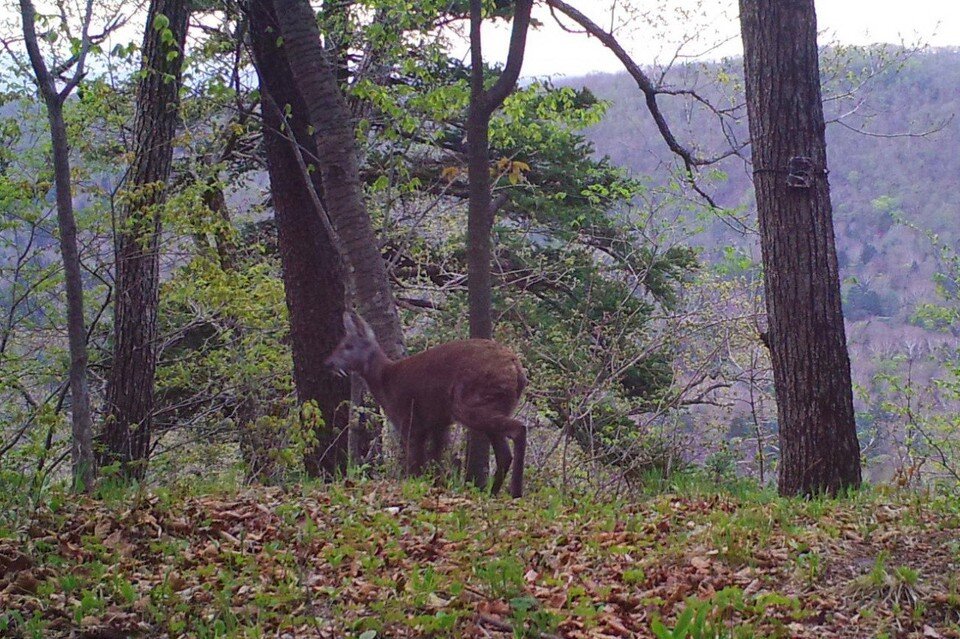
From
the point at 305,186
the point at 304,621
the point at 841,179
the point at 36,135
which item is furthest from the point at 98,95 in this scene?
the point at 841,179

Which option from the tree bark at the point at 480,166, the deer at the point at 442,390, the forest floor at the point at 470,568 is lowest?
the forest floor at the point at 470,568

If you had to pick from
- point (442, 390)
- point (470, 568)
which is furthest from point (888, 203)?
point (470, 568)

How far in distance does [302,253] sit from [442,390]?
382 cm

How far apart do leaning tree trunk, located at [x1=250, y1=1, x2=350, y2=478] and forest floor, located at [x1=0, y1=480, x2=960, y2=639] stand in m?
5.33

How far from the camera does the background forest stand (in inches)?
175

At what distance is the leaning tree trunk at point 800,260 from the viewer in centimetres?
738

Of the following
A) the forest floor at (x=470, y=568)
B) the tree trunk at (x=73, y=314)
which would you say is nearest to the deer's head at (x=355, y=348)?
the tree trunk at (x=73, y=314)

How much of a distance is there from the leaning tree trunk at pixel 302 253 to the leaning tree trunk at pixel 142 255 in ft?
3.76

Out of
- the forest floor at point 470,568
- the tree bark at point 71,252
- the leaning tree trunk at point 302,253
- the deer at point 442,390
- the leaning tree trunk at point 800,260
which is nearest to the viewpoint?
the forest floor at point 470,568

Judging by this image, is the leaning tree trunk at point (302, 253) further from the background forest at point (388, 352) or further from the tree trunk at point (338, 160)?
the tree trunk at point (338, 160)

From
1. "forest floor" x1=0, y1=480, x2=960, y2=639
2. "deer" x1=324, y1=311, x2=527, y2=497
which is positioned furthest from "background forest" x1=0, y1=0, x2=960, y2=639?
"deer" x1=324, y1=311, x2=527, y2=497

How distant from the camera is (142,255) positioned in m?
11.5

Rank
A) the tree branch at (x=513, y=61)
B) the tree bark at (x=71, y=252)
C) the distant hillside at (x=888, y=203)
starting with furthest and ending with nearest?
the distant hillside at (x=888, y=203) → the tree branch at (x=513, y=61) → the tree bark at (x=71, y=252)

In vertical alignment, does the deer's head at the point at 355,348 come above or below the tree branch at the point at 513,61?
below
